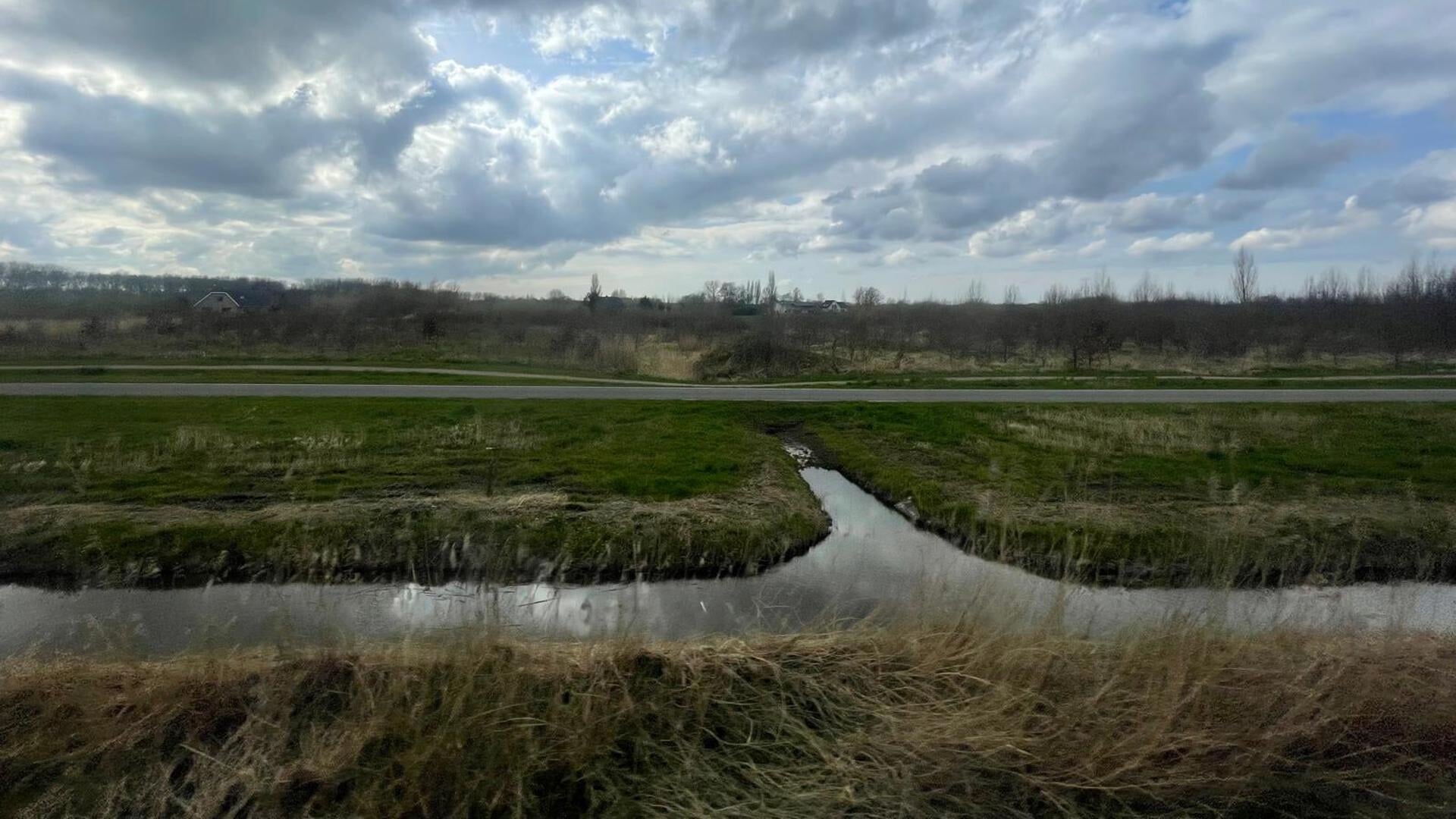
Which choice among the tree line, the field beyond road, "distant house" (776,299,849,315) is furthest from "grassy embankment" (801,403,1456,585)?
"distant house" (776,299,849,315)

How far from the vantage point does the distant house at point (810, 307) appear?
73625 millimetres

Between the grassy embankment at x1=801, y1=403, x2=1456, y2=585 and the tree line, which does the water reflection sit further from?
the tree line

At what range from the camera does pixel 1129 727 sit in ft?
15.6

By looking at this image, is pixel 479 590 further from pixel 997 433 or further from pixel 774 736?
pixel 997 433

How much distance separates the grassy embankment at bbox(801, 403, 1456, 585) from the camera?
11.7 metres

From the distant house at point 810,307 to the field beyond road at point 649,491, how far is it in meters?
51.0

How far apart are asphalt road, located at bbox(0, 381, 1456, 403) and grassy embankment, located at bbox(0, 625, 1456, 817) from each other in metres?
19.3

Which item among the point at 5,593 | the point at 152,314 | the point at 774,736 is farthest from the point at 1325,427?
the point at 152,314

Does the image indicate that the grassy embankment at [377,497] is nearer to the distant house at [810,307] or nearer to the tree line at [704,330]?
the tree line at [704,330]

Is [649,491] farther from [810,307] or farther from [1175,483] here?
[810,307]

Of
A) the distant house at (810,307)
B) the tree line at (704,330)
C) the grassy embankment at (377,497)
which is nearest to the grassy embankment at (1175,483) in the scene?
the grassy embankment at (377,497)

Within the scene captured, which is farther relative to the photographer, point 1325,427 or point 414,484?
point 1325,427

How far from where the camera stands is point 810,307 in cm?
8781

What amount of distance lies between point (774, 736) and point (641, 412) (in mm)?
17323
